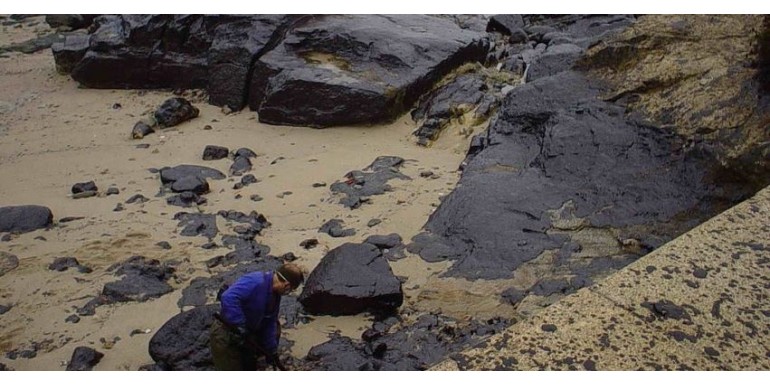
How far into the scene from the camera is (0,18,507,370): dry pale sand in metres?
5.17

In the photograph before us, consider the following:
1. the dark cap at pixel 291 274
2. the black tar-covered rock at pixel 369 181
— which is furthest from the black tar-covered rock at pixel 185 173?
the dark cap at pixel 291 274

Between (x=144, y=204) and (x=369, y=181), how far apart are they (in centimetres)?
216

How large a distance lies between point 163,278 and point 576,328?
4046 millimetres

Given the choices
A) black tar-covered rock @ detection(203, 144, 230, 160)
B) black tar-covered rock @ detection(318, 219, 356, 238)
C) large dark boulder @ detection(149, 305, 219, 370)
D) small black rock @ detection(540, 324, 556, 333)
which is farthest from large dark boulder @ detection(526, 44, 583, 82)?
small black rock @ detection(540, 324, 556, 333)

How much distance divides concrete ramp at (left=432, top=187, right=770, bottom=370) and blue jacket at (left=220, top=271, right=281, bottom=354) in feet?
6.64

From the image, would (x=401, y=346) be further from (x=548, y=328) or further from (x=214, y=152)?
(x=214, y=152)

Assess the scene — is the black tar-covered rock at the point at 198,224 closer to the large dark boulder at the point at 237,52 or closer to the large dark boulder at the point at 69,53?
the large dark boulder at the point at 237,52

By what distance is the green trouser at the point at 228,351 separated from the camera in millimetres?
4410

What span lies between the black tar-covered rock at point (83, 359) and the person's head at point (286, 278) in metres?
1.42

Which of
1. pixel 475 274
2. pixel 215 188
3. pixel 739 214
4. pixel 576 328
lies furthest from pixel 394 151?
pixel 576 328

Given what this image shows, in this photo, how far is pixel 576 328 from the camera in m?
2.62

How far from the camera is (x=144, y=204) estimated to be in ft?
24.0

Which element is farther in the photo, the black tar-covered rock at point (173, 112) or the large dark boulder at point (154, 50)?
the large dark boulder at point (154, 50)

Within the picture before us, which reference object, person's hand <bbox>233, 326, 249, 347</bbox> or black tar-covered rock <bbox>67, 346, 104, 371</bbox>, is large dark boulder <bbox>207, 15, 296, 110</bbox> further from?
person's hand <bbox>233, 326, 249, 347</bbox>
